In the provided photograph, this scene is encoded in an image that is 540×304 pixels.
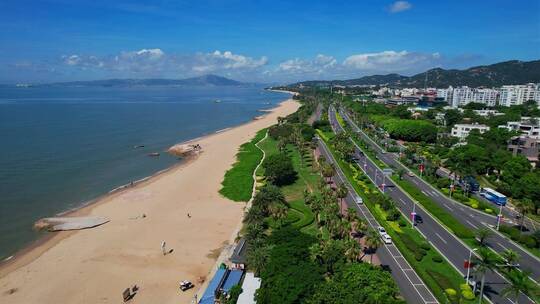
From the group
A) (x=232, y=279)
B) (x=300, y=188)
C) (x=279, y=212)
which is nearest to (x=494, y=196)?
(x=300, y=188)

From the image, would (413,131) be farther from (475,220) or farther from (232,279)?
(232,279)

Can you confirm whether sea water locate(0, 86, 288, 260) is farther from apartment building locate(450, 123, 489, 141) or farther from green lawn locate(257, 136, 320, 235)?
apartment building locate(450, 123, 489, 141)

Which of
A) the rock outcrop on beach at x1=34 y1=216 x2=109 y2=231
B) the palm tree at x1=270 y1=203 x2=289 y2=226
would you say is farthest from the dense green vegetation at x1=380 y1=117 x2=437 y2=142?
the rock outcrop on beach at x1=34 y1=216 x2=109 y2=231

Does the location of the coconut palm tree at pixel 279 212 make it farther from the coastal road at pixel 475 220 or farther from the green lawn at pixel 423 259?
the coastal road at pixel 475 220

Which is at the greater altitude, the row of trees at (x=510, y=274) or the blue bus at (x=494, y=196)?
the row of trees at (x=510, y=274)

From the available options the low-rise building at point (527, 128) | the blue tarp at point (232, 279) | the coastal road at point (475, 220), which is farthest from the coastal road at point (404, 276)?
the low-rise building at point (527, 128)
